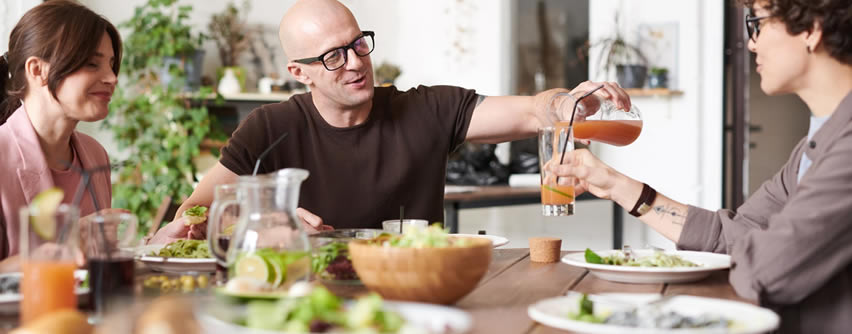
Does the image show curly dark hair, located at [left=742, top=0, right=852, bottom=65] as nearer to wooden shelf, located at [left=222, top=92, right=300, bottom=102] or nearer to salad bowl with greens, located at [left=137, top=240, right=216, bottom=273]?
salad bowl with greens, located at [left=137, top=240, right=216, bottom=273]

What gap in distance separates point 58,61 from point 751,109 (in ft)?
14.6

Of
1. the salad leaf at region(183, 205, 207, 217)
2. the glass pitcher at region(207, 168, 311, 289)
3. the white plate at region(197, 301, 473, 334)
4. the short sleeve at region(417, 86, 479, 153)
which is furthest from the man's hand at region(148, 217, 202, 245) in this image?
the white plate at region(197, 301, 473, 334)

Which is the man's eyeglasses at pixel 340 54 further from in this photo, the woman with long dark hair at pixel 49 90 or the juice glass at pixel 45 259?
the juice glass at pixel 45 259

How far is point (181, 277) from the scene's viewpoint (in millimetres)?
1476

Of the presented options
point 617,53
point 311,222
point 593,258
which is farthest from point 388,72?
point 593,258

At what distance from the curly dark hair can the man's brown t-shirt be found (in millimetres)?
1171

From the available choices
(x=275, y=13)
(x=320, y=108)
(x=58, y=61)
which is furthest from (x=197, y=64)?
(x=58, y=61)

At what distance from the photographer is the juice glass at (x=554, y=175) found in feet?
5.67

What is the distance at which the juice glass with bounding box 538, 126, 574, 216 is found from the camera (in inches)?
68.0

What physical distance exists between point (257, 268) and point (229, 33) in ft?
13.3

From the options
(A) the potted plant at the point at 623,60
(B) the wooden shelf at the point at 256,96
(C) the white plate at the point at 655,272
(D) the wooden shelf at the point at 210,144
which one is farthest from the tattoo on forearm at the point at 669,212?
(A) the potted plant at the point at 623,60

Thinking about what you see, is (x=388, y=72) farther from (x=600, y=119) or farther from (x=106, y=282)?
(x=106, y=282)

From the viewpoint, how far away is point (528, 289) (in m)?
1.52

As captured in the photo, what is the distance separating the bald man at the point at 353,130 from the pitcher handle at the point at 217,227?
1.00 metres
